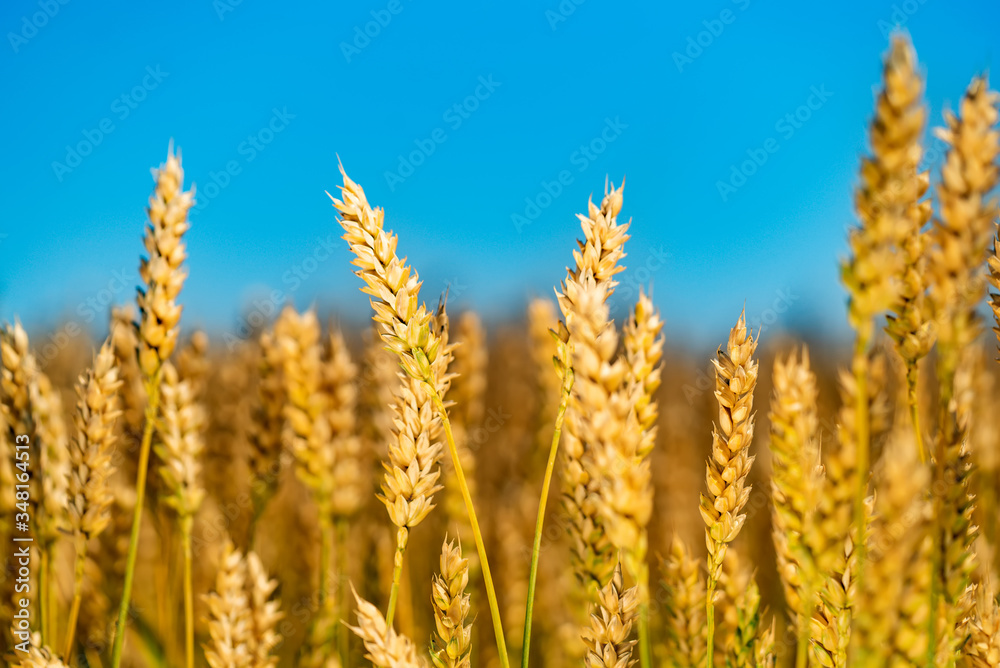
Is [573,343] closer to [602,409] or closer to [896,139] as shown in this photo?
[602,409]

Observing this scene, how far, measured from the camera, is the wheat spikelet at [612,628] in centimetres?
104

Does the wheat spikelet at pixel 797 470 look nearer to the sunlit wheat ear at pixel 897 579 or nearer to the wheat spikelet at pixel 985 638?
the sunlit wheat ear at pixel 897 579

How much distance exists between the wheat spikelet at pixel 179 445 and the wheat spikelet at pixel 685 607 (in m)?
1.23

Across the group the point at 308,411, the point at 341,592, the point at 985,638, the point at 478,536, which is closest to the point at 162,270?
the point at 308,411

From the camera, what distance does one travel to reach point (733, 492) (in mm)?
1038

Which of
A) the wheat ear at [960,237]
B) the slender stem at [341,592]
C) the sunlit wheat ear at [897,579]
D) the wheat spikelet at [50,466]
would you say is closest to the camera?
the sunlit wheat ear at [897,579]

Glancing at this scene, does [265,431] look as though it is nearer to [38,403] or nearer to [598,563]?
[38,403]

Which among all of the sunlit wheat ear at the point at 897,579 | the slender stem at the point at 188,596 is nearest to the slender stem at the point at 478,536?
the sunlit wheat ear at the point at 897,579

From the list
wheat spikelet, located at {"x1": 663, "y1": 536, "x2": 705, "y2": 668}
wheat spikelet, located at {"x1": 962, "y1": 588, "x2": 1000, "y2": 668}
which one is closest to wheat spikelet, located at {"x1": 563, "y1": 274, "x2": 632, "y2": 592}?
wheat spikelet, located at {"x1": 663, "y1": 536, "x2": 705, "y2": 668}

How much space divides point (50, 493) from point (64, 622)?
0.90 metres

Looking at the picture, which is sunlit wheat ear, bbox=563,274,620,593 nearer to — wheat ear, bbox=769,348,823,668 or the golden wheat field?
the golden wheat field

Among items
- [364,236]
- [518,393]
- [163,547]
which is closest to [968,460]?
[364,236]

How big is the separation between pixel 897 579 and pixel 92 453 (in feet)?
5.28

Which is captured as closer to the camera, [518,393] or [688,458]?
[688,458]
